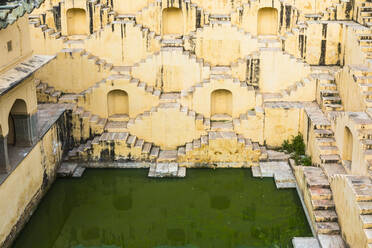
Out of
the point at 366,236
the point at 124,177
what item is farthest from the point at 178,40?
the point at 366,236

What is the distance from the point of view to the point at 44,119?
611 inches

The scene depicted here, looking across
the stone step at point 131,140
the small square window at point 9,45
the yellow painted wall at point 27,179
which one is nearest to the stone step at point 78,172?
the yellow painted wall at point 27,179

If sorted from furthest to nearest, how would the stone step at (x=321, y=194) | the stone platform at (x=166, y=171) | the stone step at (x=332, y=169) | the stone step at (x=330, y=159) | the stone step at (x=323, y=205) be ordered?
the stone platform at (x=166, y=171) → the stone step at (x=330, y=159) → the stone step at (x=332, y=169) → the stone step at (x=321, y=194) → the stone step at (x=323, y=205)

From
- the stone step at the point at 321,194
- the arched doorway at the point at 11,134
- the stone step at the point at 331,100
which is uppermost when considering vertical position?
the stone step at the point at 331,100

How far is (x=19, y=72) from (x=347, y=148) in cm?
773

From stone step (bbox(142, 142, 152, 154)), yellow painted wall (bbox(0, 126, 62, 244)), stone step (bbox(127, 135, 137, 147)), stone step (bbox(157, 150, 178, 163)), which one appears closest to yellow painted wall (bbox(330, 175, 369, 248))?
stone step (bbox(157, 150, 178, 163))

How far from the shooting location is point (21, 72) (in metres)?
12.8

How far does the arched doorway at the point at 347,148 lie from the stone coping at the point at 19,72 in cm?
732

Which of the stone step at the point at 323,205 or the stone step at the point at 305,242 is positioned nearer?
the stone step at the point at 305,242

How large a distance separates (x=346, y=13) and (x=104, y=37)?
23.9 ft

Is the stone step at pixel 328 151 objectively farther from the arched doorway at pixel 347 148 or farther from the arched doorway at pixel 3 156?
the arched doorway at pixel 3 156

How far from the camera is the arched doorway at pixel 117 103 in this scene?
1689cm

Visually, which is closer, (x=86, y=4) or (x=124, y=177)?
(x=124, y=177)

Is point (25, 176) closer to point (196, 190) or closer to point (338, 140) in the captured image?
point (196, 190)
